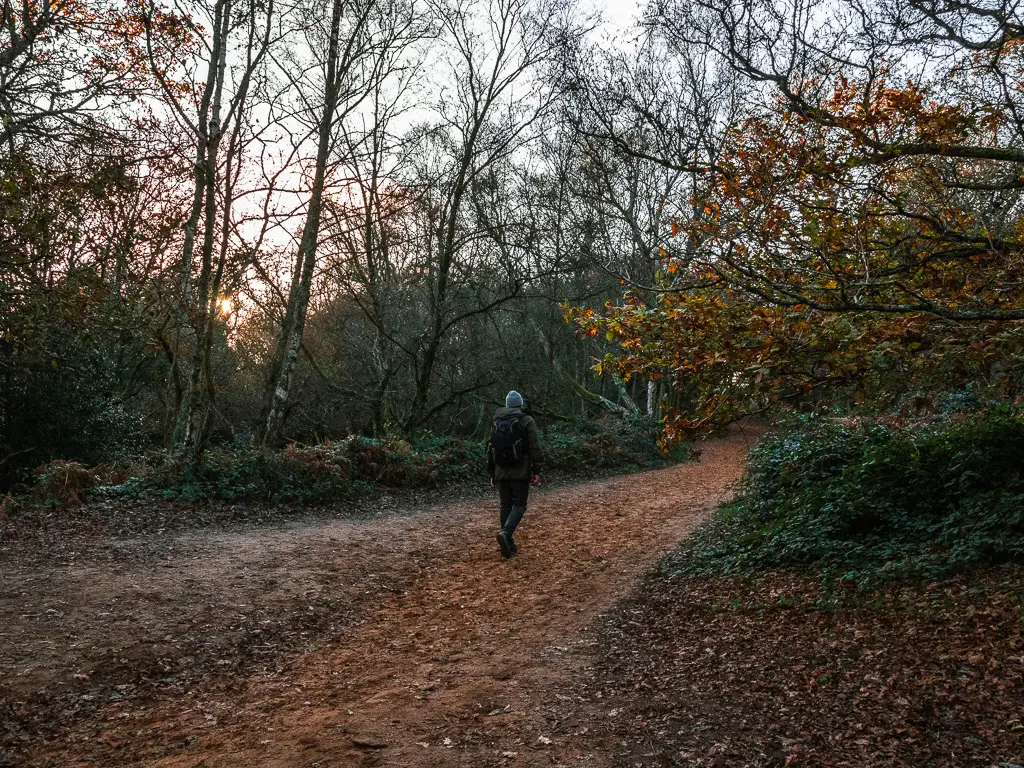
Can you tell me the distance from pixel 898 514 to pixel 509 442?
437cm

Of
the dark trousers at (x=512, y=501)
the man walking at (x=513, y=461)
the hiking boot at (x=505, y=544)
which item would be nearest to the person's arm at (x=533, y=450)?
the man walking at (x=513, y=461)

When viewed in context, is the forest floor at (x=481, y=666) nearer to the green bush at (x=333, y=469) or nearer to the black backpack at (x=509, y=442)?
the black backpack at (x=509, y=442)

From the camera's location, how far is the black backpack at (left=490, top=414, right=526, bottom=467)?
8.54 metres

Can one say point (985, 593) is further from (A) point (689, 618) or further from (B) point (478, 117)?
(B) point (478, 117)

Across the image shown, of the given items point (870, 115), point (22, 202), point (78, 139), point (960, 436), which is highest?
point (78, 139)

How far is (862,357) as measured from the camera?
4988 millimetres

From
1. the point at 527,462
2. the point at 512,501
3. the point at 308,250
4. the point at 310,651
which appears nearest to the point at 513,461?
the point at 527,462

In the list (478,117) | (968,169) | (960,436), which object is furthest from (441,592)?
(478,117)

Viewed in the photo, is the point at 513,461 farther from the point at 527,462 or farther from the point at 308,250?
the point at 308,250

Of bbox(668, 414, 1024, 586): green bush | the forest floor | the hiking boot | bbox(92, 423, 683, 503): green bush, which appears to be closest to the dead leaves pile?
the forest floor

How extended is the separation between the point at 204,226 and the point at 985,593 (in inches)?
532

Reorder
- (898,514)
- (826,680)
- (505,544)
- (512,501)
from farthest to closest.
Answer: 1. (512,501)
2. (505,544)
3. (898,514)
4. (826,680)

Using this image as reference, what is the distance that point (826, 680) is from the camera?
4.22m

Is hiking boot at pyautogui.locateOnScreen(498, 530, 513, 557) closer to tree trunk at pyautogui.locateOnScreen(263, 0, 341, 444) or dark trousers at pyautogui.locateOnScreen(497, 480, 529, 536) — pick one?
dark trousers at pyautogui.locateOnScreen(497, 480, 529, 536)
